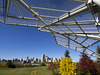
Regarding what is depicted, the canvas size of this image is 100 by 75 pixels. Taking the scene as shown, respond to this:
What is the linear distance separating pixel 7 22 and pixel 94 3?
8934 mm

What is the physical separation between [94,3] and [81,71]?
16.2m

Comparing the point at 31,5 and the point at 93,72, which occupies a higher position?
the point at 31,5

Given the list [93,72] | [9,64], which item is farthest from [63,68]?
[9,64]

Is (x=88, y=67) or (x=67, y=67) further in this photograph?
(x=88, y=67)

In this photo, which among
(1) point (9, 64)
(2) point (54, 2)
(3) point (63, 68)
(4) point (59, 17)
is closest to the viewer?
(2) point (54, 2)

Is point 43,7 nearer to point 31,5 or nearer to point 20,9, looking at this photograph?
point 31,5

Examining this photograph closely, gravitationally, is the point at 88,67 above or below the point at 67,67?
below

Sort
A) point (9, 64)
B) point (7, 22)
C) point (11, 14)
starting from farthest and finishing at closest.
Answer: point (9, 64)
point (7, 22)
point (11, 14)

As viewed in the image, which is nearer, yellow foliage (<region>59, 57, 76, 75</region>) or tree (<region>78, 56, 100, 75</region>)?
yellow foliage (<region>59, 57, 76, 75</region>)

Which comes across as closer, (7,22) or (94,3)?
(94,3)

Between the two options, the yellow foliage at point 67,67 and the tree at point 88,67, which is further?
the tree at point 88,67

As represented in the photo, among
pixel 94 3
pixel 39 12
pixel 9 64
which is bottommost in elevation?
pixel 9 64

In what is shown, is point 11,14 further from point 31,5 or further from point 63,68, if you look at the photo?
point 63,68

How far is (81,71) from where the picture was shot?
53.6 ft
